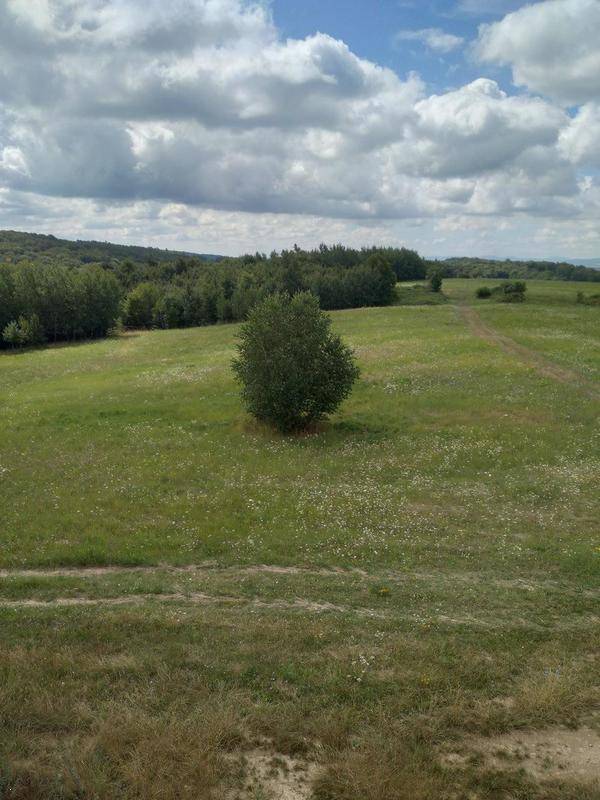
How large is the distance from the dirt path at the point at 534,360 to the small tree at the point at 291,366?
18.9m

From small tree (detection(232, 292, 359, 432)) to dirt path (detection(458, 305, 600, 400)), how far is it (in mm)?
18889

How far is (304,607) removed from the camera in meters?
13.9

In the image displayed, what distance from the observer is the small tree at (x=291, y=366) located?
33656 mm

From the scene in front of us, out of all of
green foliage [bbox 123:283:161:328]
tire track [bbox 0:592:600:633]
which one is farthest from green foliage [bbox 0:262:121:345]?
tire track [bbox 0:592:600:633]

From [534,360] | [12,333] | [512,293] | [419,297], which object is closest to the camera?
[534,360]

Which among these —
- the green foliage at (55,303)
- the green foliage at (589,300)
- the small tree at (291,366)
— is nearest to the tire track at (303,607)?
the small tree at (291,366)

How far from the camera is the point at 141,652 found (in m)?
11.1

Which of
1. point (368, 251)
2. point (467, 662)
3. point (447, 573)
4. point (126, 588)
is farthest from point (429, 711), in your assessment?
point (368, 251)

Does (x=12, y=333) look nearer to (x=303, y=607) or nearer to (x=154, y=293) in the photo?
(x=154, y=293)

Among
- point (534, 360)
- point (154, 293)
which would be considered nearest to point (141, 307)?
point (154, 293)

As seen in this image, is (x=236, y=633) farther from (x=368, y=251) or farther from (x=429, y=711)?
(x=368, y=251)

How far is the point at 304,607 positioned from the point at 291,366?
21.0m

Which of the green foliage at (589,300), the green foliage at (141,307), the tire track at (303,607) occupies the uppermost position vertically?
the green foliage at (589,300)

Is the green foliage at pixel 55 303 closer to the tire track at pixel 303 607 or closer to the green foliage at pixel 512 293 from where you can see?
the green foliage at pixel 512 293
